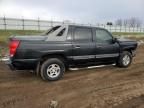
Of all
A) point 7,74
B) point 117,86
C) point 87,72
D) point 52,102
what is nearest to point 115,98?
point 117,86

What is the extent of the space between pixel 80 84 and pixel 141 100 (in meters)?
1.96

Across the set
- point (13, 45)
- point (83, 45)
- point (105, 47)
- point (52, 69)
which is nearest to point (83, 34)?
point (83, 45)

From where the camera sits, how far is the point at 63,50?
289 inches

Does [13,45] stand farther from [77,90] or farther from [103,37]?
[103,37]

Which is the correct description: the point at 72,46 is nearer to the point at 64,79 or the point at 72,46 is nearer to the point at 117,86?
the point at 64,79

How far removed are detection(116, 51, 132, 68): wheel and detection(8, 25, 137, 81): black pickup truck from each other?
1.6 inches

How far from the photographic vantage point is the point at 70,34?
7645 millimetres

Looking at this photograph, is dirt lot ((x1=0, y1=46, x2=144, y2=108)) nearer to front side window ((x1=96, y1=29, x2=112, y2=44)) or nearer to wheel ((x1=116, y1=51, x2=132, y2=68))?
wheel ((x1=116, y1=51, x2=132, y2=68))

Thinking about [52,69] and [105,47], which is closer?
[52,69]

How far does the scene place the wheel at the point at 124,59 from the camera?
9.23m

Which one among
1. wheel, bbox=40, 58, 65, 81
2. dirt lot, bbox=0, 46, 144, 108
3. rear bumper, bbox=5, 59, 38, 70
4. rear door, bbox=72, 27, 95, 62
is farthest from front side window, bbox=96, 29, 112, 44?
rear bumper, bbox=5, 59, 38, 70

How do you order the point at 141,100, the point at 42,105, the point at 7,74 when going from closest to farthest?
the point at 42,105 → the point at 141,100 → the point at 7,74

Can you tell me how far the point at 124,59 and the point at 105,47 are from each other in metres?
1.34

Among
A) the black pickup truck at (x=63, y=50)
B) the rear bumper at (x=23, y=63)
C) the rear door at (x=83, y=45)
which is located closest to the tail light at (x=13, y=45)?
the black pickup truck at (x=63, y=50)
